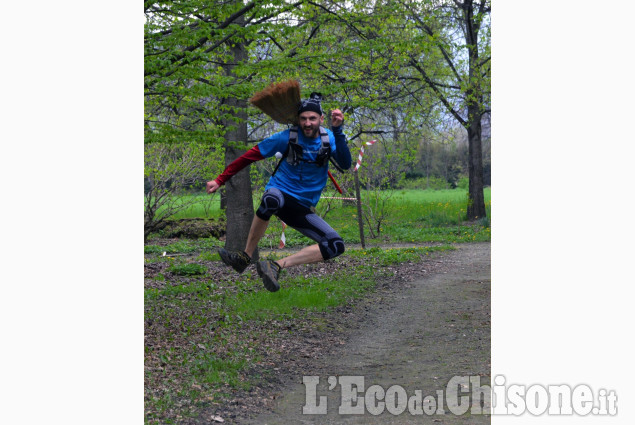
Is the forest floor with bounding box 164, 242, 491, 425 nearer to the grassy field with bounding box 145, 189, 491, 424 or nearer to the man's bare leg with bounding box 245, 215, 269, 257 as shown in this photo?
the grassy field with bounding box 145, 189, 491, 424

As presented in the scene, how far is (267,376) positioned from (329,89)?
4229 millimetres

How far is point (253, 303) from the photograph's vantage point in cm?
823

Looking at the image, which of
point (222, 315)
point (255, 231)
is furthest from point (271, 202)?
point (222, 315)

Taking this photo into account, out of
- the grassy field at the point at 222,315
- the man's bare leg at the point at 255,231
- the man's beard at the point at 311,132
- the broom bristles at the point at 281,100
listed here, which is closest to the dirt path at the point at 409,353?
the grassy field at the point at 222,315

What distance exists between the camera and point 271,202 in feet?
17.7

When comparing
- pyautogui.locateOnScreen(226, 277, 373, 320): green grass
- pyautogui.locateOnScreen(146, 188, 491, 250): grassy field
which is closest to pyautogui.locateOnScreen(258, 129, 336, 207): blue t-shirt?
pyautogui.locateOnScreen(226, 277, 373, 320): green grass

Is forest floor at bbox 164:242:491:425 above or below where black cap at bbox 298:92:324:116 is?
below

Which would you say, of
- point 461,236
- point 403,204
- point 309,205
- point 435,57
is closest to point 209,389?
point 309,205

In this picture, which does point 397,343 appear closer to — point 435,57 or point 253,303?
point 253,303

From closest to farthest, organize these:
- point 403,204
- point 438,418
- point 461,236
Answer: point 438,418 < point 461,236 < point 403,204

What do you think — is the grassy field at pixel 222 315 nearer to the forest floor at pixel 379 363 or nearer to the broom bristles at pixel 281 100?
the forest floor at pixel 379 363

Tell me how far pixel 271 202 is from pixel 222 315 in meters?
2.69

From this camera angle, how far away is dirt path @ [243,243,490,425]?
4.73 metres

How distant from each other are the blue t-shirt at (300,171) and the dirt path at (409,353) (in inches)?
60.8
